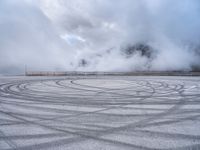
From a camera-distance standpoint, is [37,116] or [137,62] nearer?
[37,116]

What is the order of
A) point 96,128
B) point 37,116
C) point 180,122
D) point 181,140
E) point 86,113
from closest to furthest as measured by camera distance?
point 181,140
point 96,128
point 180,122
point 37,116
point 86,113

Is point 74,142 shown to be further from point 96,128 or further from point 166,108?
point 166,108

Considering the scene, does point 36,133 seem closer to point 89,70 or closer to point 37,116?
point 37,116

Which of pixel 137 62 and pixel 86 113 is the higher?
pixel 137 62

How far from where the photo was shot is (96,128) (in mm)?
5961

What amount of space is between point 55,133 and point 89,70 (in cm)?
4400

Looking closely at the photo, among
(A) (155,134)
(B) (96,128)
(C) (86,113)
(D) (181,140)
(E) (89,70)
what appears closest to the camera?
(D) (181,140)

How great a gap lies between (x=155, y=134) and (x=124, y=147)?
119cm

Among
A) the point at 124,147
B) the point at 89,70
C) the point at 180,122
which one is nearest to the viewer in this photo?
the point at 124,147

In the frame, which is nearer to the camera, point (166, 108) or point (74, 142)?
point (74, 142)

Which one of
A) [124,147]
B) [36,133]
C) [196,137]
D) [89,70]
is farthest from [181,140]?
[89,70]

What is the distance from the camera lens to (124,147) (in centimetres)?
462

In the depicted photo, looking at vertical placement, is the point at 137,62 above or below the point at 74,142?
above

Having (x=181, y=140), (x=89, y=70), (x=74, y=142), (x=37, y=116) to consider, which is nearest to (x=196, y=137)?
(x=181, y=140)
